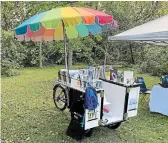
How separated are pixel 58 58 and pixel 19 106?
8.34 metres

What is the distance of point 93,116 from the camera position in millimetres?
3693

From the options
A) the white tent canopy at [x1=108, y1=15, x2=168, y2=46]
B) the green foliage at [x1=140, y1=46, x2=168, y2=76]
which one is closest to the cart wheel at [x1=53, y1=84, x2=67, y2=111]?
the white tent canopy at [x1=108, y1=15, x2=168, y2=46]

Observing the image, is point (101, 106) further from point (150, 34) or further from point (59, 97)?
point (150, 34)

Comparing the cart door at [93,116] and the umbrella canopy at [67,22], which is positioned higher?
the umbrella canopy at [67,22]

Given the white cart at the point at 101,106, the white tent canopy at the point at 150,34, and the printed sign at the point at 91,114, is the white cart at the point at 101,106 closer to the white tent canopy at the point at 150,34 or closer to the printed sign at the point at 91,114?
the printed sign at the point at 91,114

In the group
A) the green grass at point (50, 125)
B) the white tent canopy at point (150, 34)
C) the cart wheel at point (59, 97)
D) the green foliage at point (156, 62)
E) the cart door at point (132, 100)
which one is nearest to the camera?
the green grass at point (50, 125)

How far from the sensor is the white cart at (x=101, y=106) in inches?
146

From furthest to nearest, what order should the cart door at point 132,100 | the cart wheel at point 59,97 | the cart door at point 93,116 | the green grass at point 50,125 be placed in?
the cart wheel at point 59,97 → the cart door at point 132,100 → the green grass at point 50,125 → the cart door at point 93,116

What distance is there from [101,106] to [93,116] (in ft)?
0.65

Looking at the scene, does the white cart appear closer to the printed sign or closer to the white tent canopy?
the printed sign

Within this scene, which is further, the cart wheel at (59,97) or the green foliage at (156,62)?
the green foliage at (156,62)

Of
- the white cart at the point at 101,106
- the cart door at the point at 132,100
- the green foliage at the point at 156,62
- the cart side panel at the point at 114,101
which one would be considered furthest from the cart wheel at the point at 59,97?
the green foliage at the point at 156,62

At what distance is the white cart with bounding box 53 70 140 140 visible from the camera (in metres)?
3.71

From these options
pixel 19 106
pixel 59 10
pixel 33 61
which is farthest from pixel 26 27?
pixel 33 61
